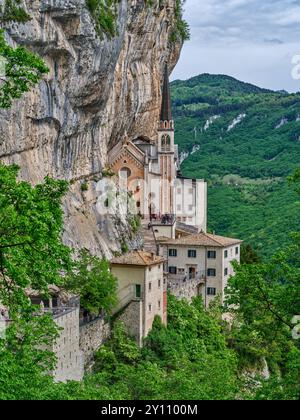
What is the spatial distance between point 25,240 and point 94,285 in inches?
1065

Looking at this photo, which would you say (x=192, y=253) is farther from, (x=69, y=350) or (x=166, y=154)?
(x=69, y=350)

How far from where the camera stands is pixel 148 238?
217 feet

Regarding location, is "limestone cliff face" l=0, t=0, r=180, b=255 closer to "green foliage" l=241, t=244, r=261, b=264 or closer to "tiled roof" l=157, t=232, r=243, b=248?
"tiled roof" l=157, t=232, r=243, b=248

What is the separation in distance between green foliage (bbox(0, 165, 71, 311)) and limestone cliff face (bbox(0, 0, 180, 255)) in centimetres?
2008

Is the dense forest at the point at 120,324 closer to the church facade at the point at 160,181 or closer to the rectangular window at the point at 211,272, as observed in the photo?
the rectangular window at the point at 211,272

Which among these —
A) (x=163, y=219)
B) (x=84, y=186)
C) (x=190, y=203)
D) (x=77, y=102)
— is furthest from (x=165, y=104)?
(x=77, y=102)

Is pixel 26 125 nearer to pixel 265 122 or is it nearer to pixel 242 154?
pixel 242 154

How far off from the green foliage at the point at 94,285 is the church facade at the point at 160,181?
20202 mm

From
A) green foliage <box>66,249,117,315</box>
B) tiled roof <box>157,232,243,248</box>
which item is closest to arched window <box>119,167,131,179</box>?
tiled roof <box>157,232,243,248</box>

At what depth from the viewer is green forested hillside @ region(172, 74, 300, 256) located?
109312mm

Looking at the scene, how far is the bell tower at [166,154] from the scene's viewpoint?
3044 inches

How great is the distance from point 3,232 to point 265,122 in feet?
550

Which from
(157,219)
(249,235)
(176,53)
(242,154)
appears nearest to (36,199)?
(157,219)

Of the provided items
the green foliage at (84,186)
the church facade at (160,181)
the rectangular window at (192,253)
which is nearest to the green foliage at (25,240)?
the green foliage at (84,186)
